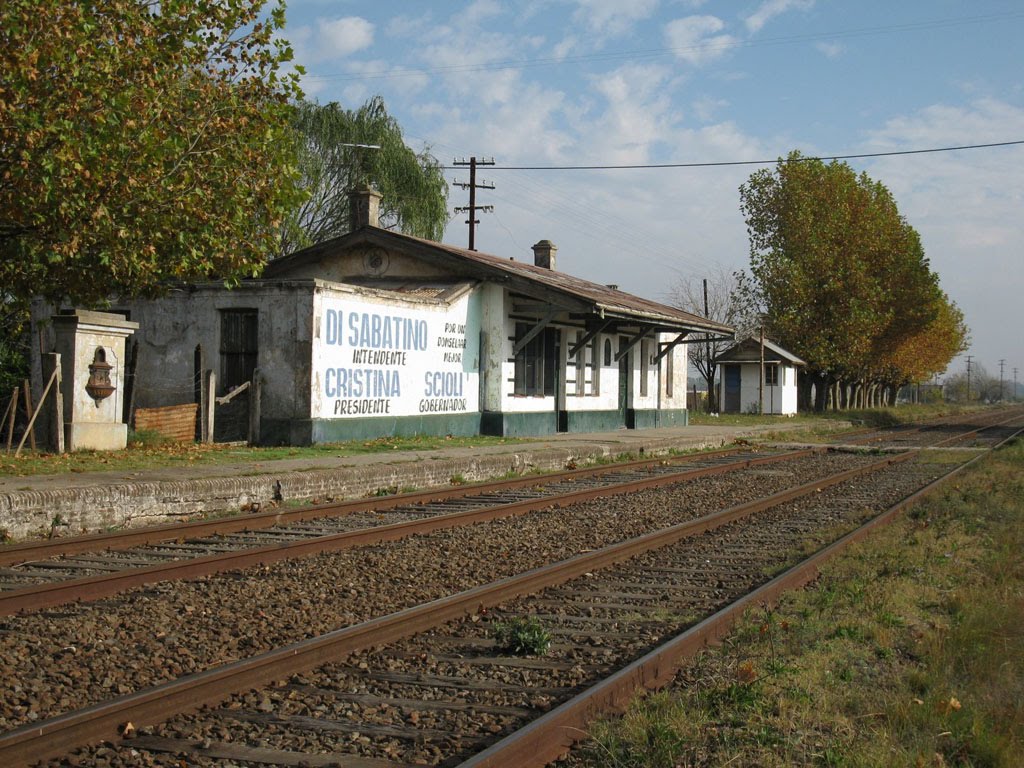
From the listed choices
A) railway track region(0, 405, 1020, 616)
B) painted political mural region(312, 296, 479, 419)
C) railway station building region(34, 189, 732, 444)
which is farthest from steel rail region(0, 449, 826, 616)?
railway station building region(34, 189, 732, 444)

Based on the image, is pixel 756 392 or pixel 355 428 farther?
pixel 756 392

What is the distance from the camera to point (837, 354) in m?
49.8

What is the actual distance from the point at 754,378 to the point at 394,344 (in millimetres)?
33455

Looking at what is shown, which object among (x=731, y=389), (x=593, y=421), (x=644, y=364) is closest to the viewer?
(x=593, y=421)

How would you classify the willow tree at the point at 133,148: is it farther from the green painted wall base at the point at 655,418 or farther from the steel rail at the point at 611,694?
the green painted wall base at the point at 655,418

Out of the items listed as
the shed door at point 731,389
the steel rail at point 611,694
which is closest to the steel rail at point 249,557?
the steel rail at point 611,694

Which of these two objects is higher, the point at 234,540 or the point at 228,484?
the point at 228,484

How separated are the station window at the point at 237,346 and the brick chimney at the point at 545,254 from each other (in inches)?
735

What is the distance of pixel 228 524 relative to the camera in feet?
35.2

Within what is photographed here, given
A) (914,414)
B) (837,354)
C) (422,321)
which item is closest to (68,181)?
(422,321)

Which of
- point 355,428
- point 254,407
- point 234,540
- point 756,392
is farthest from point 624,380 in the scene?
point 756,392

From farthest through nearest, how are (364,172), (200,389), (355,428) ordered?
(364,172)
(355,428)
(200,389)

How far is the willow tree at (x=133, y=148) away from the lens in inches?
450

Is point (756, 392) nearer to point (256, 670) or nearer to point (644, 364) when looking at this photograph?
point (644, 364)
